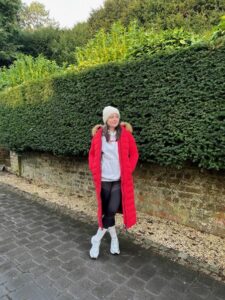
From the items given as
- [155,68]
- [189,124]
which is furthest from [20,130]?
[189,124]

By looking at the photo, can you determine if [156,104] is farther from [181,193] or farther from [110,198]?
[110,198]

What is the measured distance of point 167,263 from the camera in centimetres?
314

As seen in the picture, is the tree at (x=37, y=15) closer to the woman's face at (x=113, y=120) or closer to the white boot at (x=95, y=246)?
the woman's face at (x=113, y=120)

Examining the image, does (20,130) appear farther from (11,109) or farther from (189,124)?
(189,124)

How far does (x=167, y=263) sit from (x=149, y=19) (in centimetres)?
940

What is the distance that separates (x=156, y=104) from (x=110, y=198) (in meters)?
1.48

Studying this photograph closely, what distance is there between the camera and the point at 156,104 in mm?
3842

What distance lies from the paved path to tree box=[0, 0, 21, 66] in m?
12.1

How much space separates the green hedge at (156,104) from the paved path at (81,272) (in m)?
1.34

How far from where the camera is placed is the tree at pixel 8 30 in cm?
1377

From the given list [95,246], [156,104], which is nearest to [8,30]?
[156,104]

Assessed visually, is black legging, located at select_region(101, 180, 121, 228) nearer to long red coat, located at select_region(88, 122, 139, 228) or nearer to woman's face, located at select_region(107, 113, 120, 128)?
long red coat, located at select_region(88, 122, 139, 228)

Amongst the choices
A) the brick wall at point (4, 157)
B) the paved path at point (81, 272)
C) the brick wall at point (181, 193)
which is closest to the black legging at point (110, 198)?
the paved path at point (81, 272)

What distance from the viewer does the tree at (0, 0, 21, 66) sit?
45.2 feet
